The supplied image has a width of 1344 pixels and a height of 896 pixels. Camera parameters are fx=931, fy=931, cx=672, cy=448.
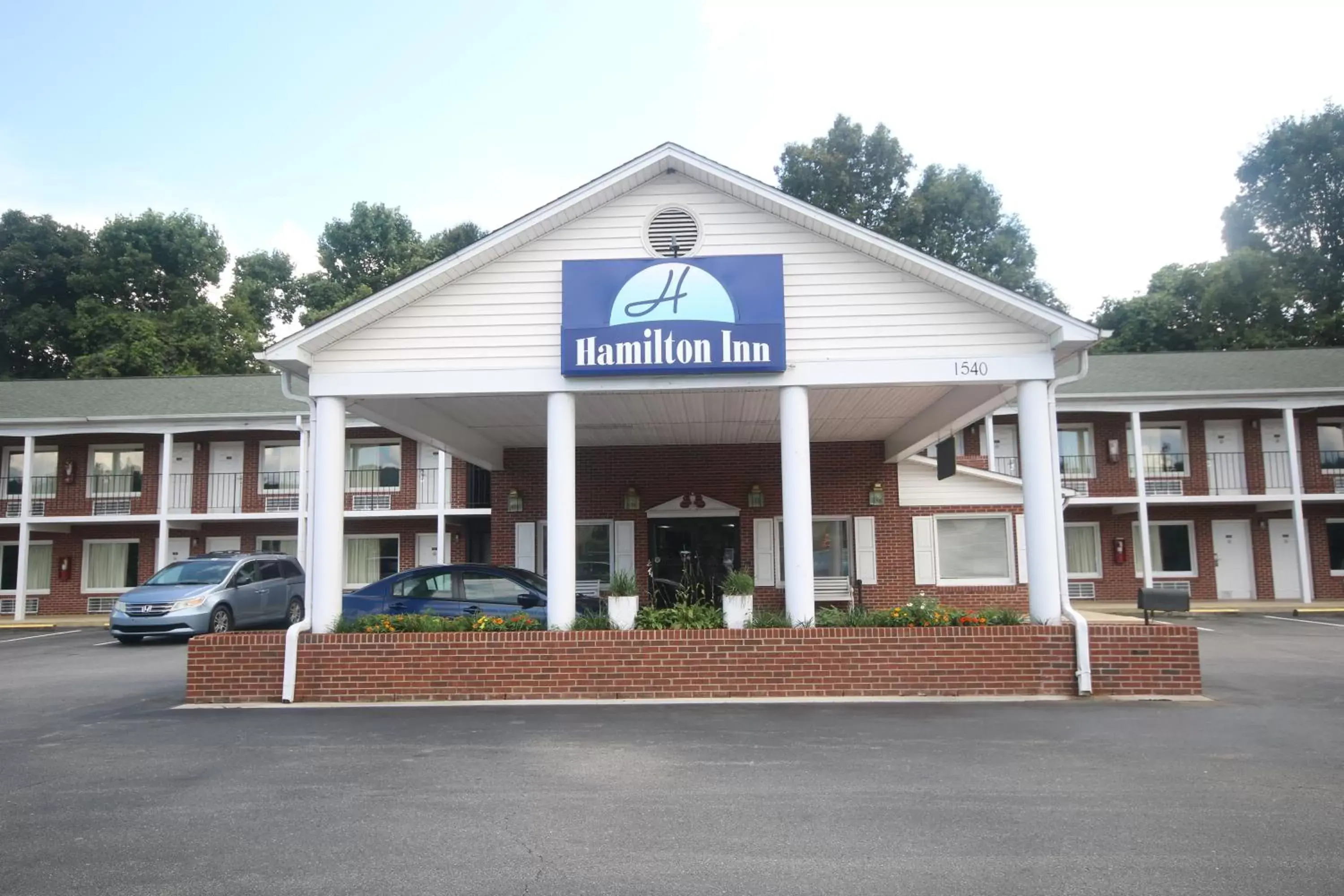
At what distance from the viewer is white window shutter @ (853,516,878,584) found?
16969 millimetres

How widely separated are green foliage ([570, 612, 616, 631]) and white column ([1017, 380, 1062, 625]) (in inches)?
179

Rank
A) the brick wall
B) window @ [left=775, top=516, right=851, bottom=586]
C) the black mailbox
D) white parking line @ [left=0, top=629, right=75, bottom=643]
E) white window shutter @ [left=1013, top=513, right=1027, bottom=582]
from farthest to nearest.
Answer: white parking line @ [left=0, top=629, right=75, bottom=643] < white window shutter @ [left=1013, top=513, right=1027, bottom=582] < window @ [left=775, top=516, right=851, bottom=586] < the brick wall < the black mailbox

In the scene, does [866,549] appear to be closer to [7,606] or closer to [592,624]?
[592,624]

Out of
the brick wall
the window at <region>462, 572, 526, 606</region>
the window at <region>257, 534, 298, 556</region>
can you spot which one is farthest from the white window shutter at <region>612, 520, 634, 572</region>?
the window at <region>257, 534, 298, 556</region>

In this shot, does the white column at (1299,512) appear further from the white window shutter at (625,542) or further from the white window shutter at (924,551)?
the white window shutter at (625,542)

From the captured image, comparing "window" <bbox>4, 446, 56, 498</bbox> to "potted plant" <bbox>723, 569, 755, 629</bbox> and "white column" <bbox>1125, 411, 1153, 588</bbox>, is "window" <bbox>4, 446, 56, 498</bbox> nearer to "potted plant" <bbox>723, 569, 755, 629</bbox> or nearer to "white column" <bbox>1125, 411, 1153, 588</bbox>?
"potted plant" <bbox>723, 569, 755, 629</bbox>

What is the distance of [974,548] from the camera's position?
62.0 ft

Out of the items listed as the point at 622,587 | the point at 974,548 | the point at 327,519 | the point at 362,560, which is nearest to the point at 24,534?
the point at 362,560

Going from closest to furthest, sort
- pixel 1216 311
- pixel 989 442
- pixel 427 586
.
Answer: pixel 427 586 < pixel 989 442 < pixel 1216 311

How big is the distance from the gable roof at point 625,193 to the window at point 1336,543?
1878 centimetres

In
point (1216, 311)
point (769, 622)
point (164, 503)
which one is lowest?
point (769, 622)

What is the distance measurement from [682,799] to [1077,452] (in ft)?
70.3

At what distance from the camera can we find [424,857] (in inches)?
193

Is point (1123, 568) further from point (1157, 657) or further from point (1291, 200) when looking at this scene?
point (1291, 200)
